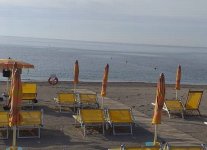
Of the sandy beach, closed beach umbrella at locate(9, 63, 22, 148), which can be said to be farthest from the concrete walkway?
closed beach umbrella at locate(9, 63, 22, 148)

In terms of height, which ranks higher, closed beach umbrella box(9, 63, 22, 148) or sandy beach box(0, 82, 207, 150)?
closed beach umbrella box(9, 63, 22, 148)

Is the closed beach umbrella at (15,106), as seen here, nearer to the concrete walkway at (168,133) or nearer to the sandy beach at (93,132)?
the sandy beach at (93,132)

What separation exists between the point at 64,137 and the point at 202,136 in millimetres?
4689

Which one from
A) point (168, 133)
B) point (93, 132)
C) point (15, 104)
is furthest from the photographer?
point (168, 133)

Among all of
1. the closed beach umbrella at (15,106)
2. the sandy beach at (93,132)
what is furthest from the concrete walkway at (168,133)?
the closed beach umbrella at (15,106)

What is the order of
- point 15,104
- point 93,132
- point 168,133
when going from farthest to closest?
1. point 168,133
2. point 93,132
3. point 15,104

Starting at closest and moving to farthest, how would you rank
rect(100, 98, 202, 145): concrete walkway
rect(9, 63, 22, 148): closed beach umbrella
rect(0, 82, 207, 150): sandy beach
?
1. rect(9, 63, 22, 148): closed beach umbrella
2. rect(0, 82, 207, 150): sandy beach
3. rect(100, 98, 202, 145): concrete walkway

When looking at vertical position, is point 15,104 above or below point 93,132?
above

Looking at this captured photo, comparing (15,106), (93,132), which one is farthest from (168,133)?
(15,106)

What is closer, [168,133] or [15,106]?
[15,106]

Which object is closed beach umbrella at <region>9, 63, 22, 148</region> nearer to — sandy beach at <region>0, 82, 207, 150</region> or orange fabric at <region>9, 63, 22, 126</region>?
orange fabric at <region>9, 63, 22, 126</region>

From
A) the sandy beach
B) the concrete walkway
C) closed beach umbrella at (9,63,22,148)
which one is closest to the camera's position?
closed beach umbrella at (9,63,22,148)

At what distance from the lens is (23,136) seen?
13250mm

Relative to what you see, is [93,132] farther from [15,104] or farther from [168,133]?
[15,104]
